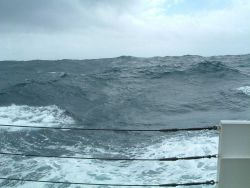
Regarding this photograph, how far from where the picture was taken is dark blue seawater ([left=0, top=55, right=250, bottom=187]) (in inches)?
278

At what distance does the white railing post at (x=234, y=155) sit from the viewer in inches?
106

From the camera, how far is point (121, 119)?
38.4 feet

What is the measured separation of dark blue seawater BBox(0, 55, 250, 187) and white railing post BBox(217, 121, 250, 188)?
3.89 m

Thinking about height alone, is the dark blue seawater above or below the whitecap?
below

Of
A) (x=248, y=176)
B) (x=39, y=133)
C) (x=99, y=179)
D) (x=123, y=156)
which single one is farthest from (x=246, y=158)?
(x=39, y=133)

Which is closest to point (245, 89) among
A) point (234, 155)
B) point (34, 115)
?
point (34, 115)

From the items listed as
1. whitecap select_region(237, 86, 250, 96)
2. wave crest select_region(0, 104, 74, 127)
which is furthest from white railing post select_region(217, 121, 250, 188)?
whitecap select_region(237, 86, 250, 96)

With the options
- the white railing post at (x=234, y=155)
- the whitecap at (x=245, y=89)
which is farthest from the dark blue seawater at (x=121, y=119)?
the white railing post at (x=234, y=155)

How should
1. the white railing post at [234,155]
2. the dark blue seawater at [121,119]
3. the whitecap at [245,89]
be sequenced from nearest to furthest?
the white railing post at [234,155]
the dark blue seawater at [121,119]
the whitecap at [245,89]

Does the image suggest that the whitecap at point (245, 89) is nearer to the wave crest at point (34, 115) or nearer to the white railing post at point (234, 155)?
the wave crest at point (34, 115)

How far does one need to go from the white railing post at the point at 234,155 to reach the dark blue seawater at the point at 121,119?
3885mm

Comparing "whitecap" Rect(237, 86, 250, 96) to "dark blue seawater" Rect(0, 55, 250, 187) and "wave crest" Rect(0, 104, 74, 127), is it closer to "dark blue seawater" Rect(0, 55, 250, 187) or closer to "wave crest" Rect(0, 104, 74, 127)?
"dark blue seawater" Rect(0, 55, 250, 187)

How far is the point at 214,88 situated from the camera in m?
17.8

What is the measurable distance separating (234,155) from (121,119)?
29.6 ft
